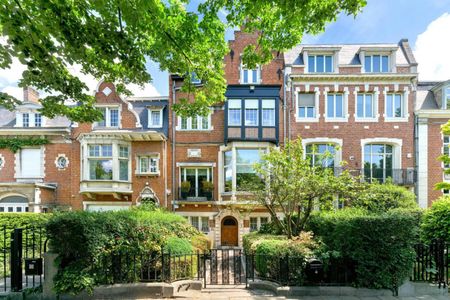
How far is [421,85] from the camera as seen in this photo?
17844mm

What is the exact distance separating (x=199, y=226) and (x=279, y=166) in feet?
28.6

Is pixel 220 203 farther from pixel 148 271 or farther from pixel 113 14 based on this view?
pixel 113 14

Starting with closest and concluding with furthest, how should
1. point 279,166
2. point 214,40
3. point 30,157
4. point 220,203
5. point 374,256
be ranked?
point 374,256
point 214,40
point 279,166
point 220,203
point 30,157

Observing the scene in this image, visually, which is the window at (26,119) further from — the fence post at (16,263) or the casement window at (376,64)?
the casement window at (376,64)

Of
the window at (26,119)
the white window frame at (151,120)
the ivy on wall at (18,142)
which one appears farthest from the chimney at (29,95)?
the white window frame at (151,120)

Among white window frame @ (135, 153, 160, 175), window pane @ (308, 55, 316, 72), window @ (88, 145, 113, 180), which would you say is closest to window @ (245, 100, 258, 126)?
window pane @ (308, 55, 316, 72)

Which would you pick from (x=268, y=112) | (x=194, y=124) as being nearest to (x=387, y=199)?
(x=268, y=112)

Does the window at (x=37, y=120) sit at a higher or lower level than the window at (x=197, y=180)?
higher

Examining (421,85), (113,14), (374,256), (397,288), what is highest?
(421,85)

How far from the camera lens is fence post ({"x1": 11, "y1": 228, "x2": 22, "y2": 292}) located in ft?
21.4

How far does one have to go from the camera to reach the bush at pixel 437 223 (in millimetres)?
8344

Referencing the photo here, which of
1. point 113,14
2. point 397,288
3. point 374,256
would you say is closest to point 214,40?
point 113,14

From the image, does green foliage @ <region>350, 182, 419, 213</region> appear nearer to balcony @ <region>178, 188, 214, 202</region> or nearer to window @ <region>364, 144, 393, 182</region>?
window @ <region>364, 144, 393, 182</region>

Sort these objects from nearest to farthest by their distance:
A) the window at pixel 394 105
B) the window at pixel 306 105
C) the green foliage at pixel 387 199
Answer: the green foliage at pixel 387 199
the window at pixel 394 105
the window at pixel 306 105
